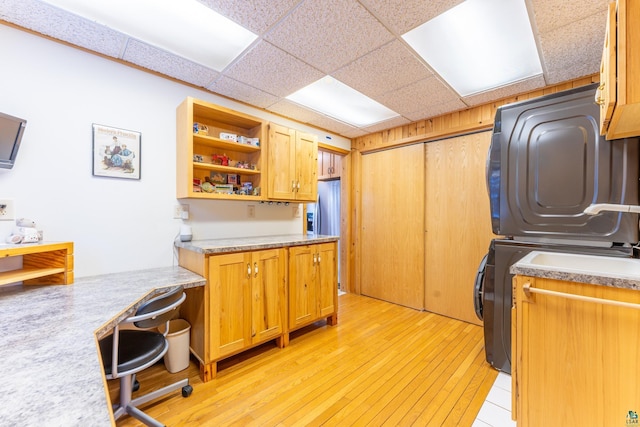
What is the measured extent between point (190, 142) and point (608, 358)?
274 cm

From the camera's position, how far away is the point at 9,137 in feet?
5.13

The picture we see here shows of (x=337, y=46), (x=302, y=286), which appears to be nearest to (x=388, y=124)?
(x=337, y=46)

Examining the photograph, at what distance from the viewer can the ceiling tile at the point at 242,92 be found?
241 cm

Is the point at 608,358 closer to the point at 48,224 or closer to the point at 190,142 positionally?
the point at 190,142

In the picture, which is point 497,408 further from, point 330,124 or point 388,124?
point 330,124

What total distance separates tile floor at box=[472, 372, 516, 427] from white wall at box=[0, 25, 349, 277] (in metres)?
2.55

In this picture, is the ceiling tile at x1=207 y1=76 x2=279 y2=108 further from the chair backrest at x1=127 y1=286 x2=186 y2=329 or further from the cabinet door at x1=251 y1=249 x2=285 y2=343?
the chair backrest at x1=127 y1=286 x2=186 y2=329

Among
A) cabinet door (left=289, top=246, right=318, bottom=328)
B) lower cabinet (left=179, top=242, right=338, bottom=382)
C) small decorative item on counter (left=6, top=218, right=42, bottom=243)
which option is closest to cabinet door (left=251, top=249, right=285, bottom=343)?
lower cabinet (left=179, top=242, right=338, bottom=382)

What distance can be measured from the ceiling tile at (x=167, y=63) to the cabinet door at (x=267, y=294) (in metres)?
1.60

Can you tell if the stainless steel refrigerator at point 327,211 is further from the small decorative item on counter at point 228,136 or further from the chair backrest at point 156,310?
the chair backrest at point 156,310

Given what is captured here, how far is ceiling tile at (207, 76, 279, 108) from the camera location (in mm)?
2410

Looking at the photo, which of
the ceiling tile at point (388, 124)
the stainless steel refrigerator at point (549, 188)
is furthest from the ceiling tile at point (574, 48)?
the ceiling tile at point (388, 124)

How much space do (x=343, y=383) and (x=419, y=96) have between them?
264 centimetres

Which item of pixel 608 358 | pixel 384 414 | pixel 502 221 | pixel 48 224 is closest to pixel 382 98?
pixel 502 221
